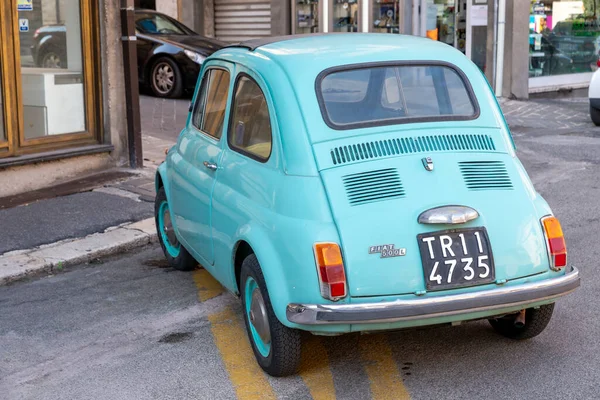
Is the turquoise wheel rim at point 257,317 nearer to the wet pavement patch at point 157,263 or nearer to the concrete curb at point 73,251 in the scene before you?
the wet pavement patch at point 157,263

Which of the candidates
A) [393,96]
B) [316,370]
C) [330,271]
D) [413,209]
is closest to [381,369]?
[316,370]

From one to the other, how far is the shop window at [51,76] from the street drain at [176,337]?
444 centimetres

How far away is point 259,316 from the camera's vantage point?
485 cm

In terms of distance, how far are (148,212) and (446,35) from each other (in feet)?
38.8

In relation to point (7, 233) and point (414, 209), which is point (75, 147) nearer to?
point (7, 233)

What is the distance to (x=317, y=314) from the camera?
430cm

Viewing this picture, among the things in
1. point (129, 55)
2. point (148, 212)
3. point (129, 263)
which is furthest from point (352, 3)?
point (129, 263)

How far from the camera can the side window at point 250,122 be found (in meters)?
5.07

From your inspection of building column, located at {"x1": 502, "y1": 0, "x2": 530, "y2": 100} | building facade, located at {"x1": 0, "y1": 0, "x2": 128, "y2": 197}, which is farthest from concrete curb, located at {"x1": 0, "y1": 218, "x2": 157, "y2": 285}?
building column, located at {"x1": 502, "y1": 0, "x2": 530, "y2": 100}

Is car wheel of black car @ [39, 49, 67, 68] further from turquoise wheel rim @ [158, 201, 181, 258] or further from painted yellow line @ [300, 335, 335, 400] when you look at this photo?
painted yellow line @ [300, 335, 335, 400]

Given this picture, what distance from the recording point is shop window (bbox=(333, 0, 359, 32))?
19.6 meters

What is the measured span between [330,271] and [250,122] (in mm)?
1314

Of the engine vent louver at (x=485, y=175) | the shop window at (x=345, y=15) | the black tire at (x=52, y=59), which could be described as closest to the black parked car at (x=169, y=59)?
the shop window at (x=345, y=15)

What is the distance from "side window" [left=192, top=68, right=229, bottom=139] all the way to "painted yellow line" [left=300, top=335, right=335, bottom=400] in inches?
56.2
